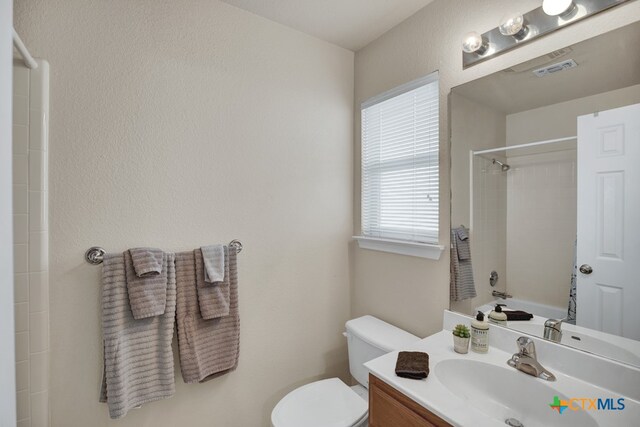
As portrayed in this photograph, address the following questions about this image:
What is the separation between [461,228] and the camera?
1.38 metres

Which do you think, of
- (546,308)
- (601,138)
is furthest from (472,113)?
(546,308)

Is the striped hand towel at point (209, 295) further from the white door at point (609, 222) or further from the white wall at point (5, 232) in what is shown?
A: the white door at point (609, 222)

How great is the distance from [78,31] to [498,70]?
174 cm

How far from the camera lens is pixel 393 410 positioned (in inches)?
38.5

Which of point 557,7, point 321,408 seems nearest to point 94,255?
point 321,408

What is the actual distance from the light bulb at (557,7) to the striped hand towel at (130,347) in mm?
1771

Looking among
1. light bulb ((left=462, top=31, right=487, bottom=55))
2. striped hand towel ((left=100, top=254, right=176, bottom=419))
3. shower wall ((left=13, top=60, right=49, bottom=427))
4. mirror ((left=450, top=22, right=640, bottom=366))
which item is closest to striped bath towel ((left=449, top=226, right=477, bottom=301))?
mirror ((left=450, top=22, right=640, bottom=366))

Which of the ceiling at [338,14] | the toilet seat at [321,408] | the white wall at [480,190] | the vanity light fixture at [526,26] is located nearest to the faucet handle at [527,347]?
the white wall at [480,190]

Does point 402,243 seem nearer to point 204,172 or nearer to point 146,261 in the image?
point 204,172

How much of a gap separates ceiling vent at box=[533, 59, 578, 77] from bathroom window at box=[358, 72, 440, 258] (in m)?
0.44

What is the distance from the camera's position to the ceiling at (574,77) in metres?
0.92

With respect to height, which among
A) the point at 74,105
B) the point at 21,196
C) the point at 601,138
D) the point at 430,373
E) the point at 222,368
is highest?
the point at 74,105

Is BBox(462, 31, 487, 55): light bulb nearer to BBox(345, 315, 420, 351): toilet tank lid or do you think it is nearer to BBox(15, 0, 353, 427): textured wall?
BBox(15, 0, 353, 427): textured wall

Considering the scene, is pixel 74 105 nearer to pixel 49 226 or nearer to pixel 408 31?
pixel 49 226
